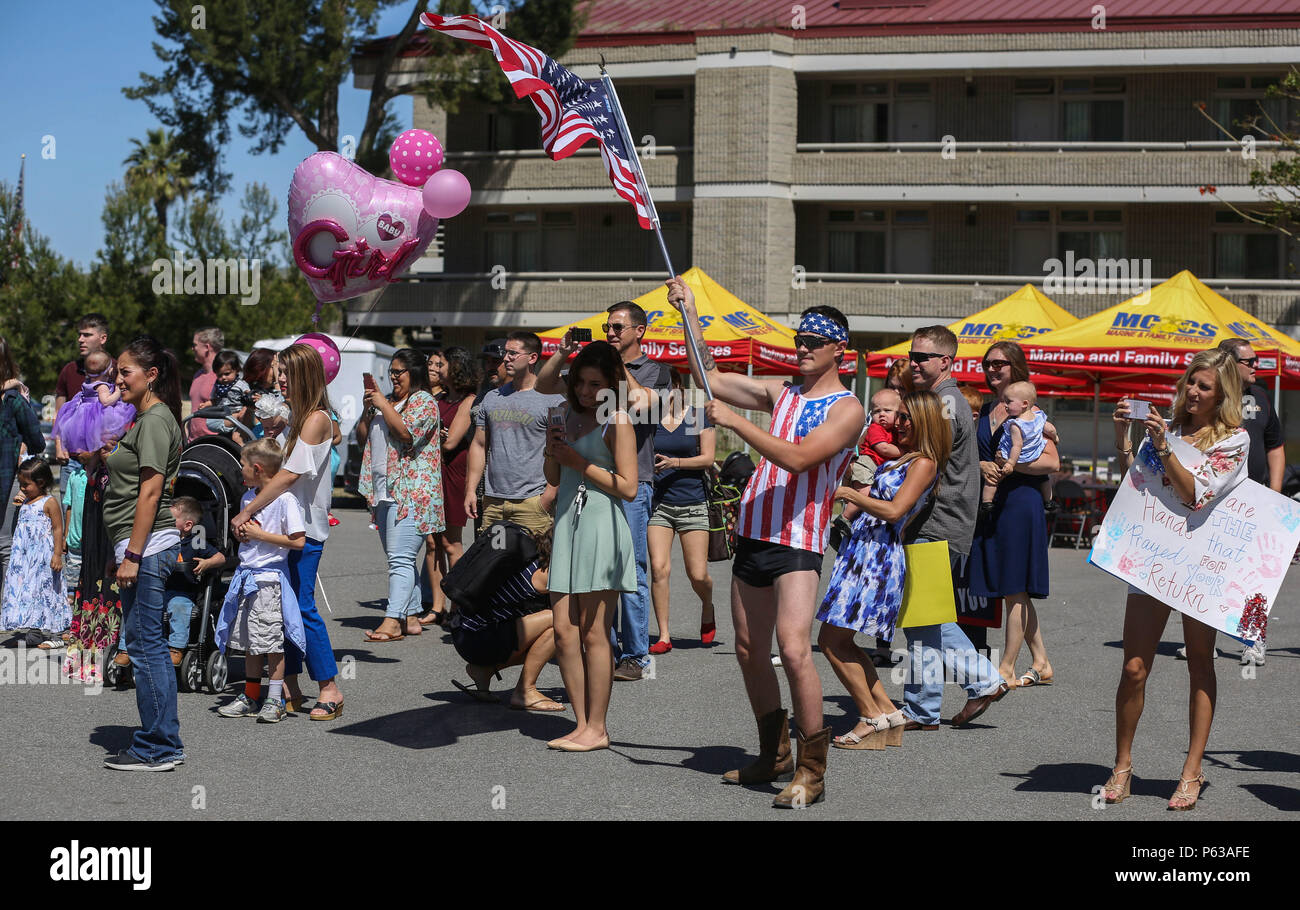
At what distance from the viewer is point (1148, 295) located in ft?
63.0

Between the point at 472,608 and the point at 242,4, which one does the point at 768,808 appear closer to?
the point at 472,608

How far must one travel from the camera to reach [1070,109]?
108ft

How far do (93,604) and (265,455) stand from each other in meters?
1.62

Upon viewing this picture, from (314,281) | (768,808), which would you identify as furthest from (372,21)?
(768,808)

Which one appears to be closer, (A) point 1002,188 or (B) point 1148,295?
(B) point 1148,295

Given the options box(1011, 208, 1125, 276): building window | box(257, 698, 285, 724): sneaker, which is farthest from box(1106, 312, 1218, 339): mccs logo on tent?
box(1011, 208, 1125, 276): building window

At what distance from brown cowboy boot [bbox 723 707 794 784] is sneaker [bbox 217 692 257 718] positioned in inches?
111

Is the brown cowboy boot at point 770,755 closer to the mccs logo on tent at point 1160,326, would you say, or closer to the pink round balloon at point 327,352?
the pink round balloon at point 327,352

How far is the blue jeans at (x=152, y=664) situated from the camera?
20.8 ft

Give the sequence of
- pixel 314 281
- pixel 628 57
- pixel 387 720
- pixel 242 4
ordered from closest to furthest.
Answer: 1. pixel 387 720
2. pixel 314 281
3. pixel 242 4
4. pixel 628 57

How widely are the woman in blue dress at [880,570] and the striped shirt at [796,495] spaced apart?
0.92 meters

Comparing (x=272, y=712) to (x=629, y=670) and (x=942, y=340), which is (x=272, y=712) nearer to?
(x=629, y=670)

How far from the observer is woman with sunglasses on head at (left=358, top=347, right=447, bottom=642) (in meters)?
10.4

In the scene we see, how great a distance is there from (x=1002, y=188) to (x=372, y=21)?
1424cm
